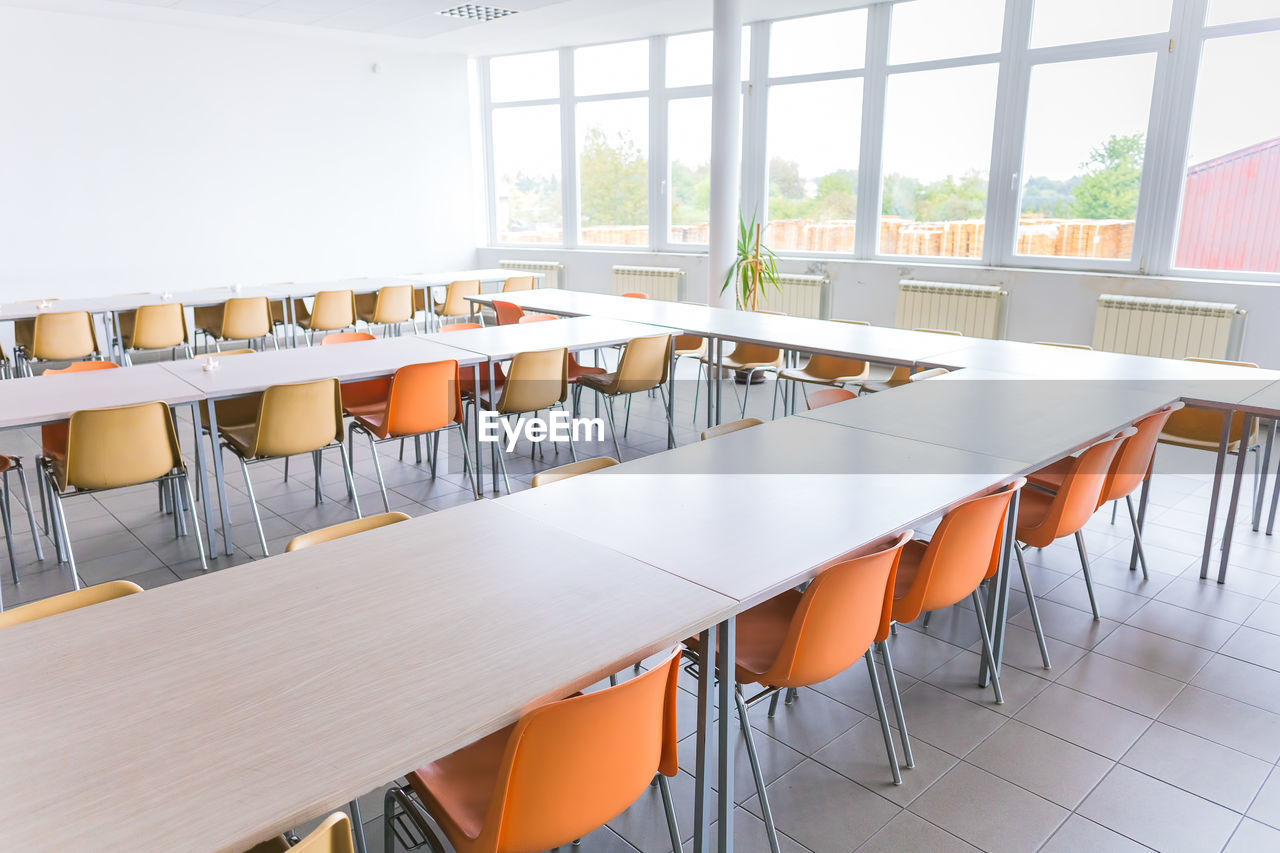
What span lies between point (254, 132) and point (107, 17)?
1.59 m

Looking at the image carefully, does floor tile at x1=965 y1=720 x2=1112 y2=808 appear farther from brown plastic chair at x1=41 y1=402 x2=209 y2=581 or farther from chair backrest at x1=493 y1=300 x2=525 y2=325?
chair backrest at x1=493 y1=300 x2=525 y2=325

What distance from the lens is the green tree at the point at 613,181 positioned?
9617 mm

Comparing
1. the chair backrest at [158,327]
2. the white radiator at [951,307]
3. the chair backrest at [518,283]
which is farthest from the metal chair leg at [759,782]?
the chair backrest at [518,283]

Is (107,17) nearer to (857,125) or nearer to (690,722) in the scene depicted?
(857,125)

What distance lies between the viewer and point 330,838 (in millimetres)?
1176

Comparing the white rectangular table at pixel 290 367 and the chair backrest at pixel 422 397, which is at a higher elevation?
the white rectangular table at pixel 290 367

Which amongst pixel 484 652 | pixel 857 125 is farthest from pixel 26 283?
pixel 484 652

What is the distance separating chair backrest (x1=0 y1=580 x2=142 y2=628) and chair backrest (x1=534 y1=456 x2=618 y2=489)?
1042 millimetres

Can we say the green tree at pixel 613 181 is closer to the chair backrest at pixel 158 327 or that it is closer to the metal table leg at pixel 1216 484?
the chair backrest at pixel 158 327

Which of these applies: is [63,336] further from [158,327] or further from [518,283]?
[518,283]

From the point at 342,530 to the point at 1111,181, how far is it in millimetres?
6419

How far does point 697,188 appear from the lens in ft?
30.1

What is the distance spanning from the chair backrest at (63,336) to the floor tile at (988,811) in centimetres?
650

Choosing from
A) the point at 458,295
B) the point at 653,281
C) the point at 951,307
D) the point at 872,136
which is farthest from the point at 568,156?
→ the point at 951,307
